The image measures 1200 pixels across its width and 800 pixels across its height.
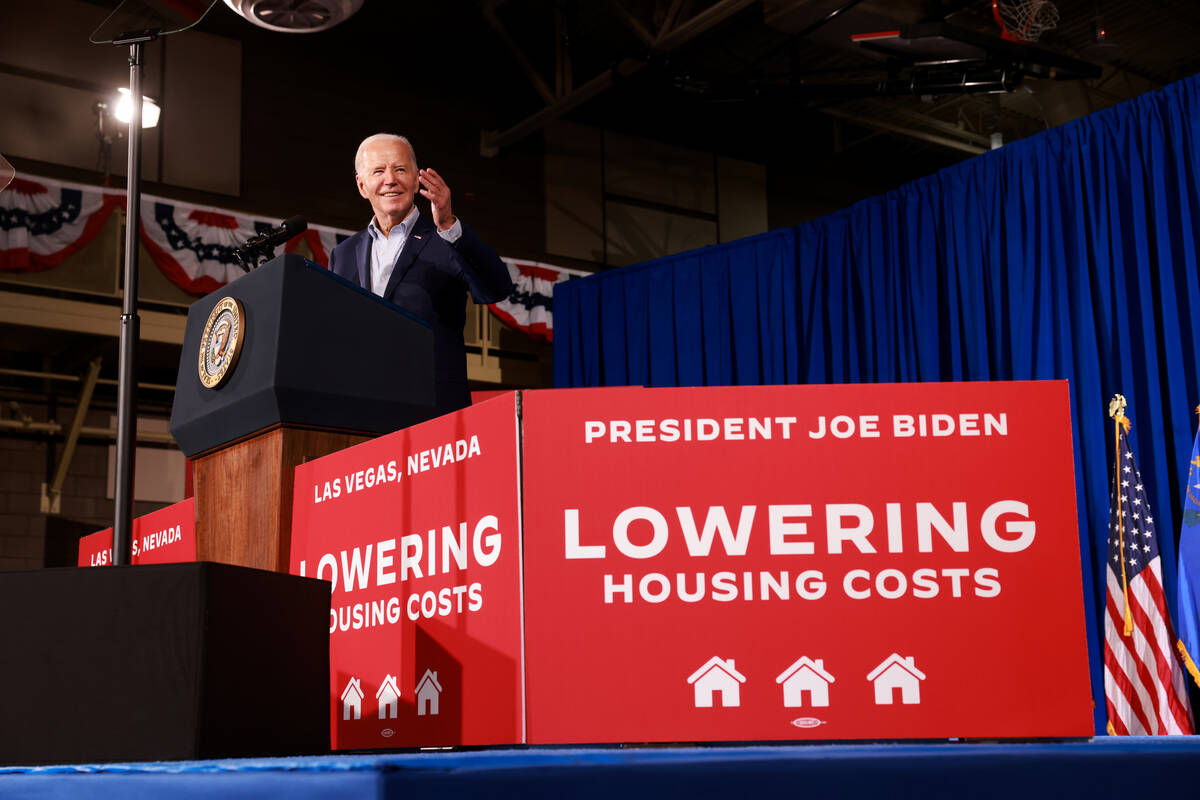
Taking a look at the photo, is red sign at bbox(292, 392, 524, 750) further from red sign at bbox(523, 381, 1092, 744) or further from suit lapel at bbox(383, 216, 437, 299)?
suit lapel at bbox(383, 216, 437, 299)


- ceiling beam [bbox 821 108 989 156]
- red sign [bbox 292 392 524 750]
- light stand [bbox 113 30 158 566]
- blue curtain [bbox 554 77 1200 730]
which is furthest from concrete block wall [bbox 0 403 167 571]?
red sign [bbox 292 392 524 750]

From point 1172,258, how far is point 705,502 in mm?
5636

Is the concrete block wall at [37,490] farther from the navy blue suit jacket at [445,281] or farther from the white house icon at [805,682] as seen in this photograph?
the white house icon at [805,682]

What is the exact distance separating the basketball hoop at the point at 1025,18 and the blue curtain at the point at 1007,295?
1318mm

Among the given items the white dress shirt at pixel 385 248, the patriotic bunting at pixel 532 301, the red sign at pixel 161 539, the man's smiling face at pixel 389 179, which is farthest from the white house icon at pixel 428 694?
the patriotic bunting at pixel 532 301

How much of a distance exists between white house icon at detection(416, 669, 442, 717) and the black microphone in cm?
91

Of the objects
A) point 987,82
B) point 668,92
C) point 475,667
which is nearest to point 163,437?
point 668,92

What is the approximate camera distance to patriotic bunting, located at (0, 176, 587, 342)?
23.8ft

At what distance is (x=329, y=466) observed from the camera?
4.52 feet

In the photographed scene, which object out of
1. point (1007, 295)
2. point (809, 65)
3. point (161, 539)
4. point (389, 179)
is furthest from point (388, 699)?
point (809, 65)

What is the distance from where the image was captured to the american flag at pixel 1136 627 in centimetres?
509

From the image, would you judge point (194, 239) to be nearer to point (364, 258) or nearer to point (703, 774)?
point (364, 258)

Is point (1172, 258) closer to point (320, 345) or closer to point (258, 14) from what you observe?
point (258, 14)

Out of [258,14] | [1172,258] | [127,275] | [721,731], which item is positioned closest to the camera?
[721,731]
